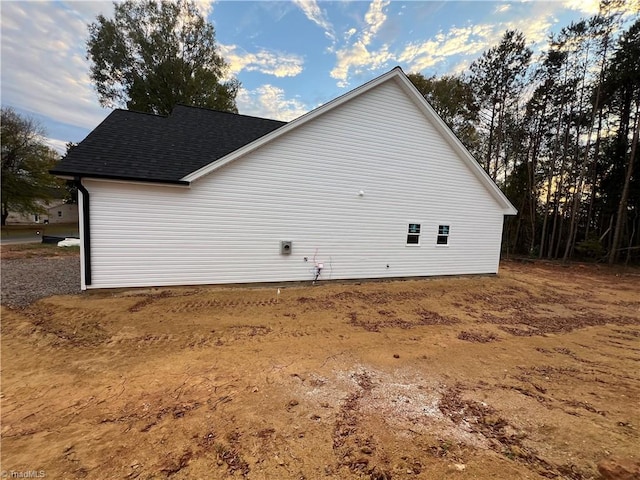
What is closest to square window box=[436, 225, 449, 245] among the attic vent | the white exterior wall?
the white exterior wall

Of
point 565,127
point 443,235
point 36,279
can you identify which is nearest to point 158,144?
point 36,279

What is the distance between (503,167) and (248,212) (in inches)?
961

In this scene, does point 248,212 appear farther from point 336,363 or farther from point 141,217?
point 336,363

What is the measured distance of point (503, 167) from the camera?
23.4 metres

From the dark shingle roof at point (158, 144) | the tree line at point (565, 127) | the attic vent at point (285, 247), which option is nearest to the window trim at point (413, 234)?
the attic vent at point (285, 247)

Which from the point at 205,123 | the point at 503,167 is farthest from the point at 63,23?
the point at 503,167

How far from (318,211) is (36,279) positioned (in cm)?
920

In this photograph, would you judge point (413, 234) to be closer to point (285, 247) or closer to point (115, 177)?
point (285, 247)

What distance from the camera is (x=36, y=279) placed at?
833 centimetres

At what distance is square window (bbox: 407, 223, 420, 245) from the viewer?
35.0 ft

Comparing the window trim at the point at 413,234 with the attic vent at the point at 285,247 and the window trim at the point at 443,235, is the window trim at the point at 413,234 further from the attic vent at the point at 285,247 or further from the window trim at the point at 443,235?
the attic vent at the point at 285,247

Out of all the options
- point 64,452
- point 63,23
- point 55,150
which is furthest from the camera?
point 55,150

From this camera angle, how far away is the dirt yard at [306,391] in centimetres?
236

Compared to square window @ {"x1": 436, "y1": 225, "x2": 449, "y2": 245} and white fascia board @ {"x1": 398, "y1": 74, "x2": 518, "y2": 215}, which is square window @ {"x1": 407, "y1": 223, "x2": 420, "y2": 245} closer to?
square window @ {"x1": 436, "y1": 225, "x2": 449, "y2": 245}
